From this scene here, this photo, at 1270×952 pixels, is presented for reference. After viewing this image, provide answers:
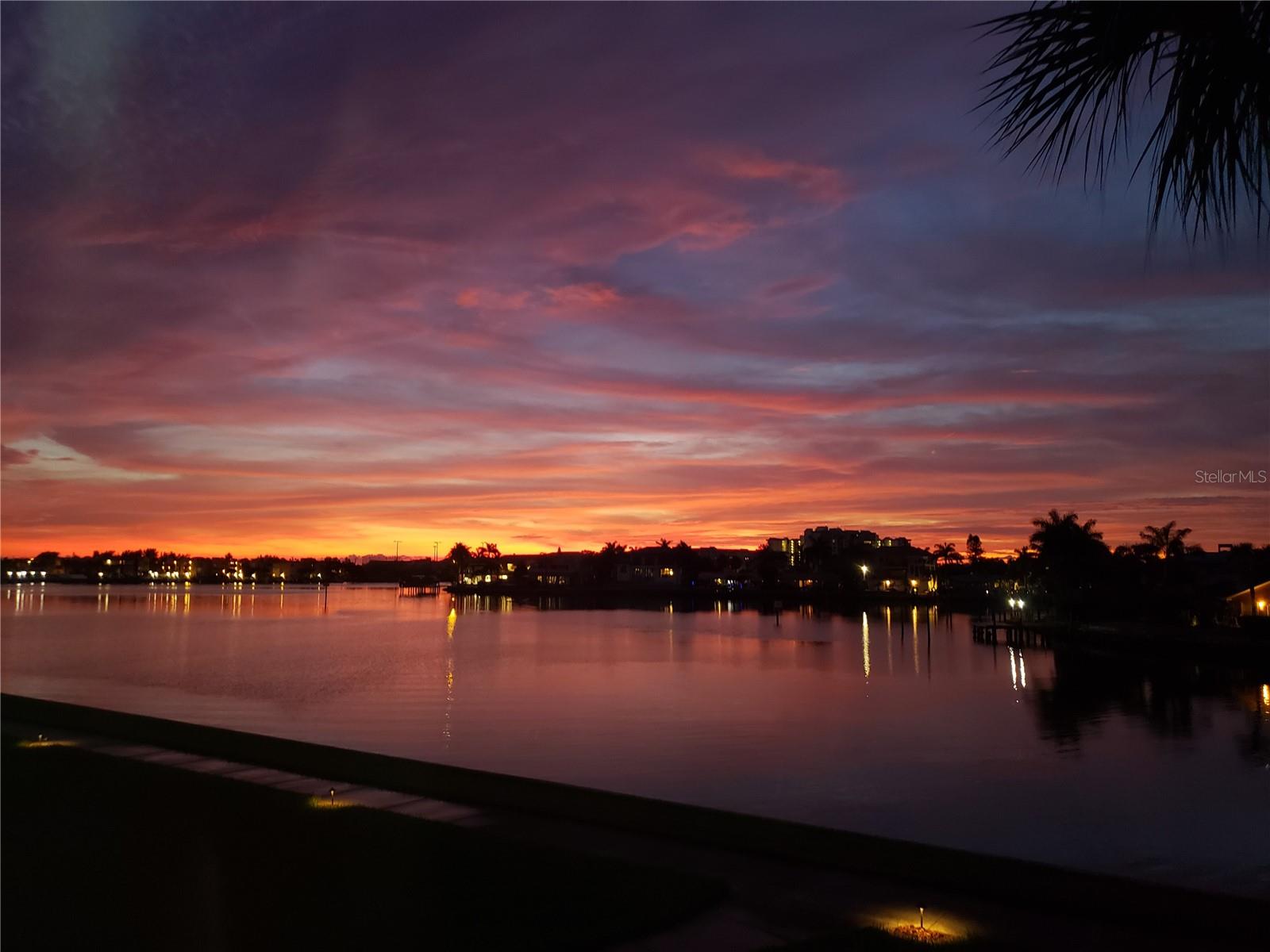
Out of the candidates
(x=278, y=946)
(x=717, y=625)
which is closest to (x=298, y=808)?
(x=278, y=946)

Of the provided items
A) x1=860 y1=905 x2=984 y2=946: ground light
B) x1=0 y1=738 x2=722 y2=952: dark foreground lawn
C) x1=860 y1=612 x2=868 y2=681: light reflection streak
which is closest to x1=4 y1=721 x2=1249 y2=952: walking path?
x1=860 y1=905 x2=984 y2=946: ground light

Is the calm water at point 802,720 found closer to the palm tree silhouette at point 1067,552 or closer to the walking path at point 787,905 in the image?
the walking path at point 787,905

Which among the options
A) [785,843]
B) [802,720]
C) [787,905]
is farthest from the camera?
[802,720]

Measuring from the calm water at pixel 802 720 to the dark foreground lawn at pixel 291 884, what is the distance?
10741 millimetres

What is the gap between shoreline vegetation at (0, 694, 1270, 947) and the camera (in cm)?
786

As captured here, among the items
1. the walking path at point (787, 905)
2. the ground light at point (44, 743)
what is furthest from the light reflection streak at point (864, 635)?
the walking path at point (787, 905)

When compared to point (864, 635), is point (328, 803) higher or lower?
higher

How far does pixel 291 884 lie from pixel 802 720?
28.6 metres

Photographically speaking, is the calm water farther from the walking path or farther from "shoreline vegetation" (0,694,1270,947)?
the walking path

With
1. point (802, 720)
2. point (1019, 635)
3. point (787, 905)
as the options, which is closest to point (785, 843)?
point (787, 905)

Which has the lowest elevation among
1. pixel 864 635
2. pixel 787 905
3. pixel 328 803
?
pixel 864 635

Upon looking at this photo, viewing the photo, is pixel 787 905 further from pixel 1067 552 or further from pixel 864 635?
pixel 1067 552

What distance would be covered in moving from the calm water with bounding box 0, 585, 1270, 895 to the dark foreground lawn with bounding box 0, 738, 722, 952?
423 inches

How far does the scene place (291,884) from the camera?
8711 mm
